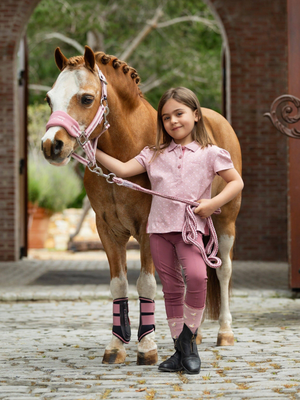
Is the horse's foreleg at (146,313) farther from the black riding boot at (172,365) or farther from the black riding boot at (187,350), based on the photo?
the black riding boot at (187,350)

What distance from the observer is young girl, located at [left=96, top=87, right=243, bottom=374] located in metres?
3.56

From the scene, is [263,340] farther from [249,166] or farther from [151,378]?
[249,166]

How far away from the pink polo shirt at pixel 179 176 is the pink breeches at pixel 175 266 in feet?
0.31

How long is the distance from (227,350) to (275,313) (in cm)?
181

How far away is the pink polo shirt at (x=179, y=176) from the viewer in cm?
359

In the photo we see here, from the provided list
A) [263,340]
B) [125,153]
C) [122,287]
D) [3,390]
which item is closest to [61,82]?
[125,153]

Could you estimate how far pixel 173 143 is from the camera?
3.72 m

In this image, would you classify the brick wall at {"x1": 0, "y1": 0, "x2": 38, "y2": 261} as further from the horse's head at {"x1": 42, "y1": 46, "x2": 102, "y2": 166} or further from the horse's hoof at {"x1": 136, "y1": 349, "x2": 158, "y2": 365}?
the horse's head at {"x1": 42, "y1": 46, "x2": 102, "y2": 166}

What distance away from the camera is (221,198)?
354 cm

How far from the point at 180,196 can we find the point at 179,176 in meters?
0.12

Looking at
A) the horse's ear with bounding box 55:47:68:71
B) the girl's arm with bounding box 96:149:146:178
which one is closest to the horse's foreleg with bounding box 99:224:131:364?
the girl's arm with bounding box 96:149:146:178

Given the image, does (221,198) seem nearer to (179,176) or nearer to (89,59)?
(179,176)

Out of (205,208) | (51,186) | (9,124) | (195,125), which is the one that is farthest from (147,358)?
(51,186)

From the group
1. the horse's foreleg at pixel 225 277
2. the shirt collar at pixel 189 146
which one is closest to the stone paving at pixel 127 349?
the horse's foreleg at pixel 225 277
